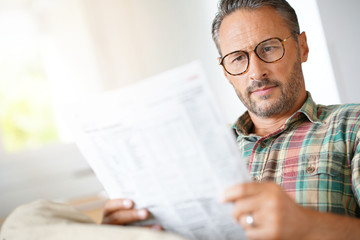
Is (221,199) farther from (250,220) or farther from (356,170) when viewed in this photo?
(356,170)

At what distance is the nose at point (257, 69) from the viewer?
1098mm

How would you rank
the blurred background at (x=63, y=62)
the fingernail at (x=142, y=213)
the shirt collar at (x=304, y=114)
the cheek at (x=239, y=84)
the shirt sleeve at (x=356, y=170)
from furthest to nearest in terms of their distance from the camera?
the blurred background at (x=63, y=62)
the cheek at (x=239, y=84)
the shirt collar at (x=304, y=114)
the shirt sleeve at (x=356, y=170)
the fingernail at (x=142, y=213)

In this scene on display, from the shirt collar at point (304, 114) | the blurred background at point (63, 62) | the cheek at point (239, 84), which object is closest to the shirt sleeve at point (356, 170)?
the shirt collar at point (304, 114)

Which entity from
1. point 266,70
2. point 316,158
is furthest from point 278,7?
point 316,158

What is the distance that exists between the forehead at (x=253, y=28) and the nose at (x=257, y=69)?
4 centimetres

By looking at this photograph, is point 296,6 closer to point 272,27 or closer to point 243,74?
point 272,27

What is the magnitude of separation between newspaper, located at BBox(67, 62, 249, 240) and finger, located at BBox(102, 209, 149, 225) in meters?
0.01

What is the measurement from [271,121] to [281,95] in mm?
113

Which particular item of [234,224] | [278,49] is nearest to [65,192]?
[278,49]

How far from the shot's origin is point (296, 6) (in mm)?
1303

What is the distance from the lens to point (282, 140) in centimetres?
105

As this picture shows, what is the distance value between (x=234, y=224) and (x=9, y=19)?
2.16 meters

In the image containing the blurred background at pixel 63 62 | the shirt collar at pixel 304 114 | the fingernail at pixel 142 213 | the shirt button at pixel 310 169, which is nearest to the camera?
the fingernail at pixel 142 213

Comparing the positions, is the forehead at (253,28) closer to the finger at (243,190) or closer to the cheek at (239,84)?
the cheek at (239,84)
